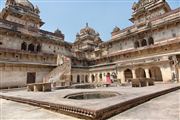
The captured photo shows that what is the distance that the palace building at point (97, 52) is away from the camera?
61.1ft

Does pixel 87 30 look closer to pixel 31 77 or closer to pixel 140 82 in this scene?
pixel 31 77

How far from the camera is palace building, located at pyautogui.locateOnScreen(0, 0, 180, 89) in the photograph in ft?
61.1

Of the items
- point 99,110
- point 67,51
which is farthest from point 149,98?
point 67,51

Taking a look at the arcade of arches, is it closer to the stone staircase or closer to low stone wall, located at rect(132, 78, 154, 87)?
low stone wall, located at rect(132, 78, 154, 87)

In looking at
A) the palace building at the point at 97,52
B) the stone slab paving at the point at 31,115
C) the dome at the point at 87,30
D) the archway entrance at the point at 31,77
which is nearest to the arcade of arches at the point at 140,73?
the palace building at the point at 97,52

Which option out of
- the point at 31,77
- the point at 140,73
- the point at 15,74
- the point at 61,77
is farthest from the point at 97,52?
the point at 15,74

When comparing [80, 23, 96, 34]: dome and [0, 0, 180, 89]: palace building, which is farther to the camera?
[80, 23, 96, 34]: dome

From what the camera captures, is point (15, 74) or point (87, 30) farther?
point (87, 30)

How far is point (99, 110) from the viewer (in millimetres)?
4133

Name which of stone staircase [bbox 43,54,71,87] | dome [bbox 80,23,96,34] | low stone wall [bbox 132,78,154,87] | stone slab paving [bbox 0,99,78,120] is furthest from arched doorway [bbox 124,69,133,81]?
dome [bbox 80,23,96,34]

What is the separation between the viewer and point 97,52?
1325 inches

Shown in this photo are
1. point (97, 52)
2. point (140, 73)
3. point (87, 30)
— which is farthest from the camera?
point (87, 30)

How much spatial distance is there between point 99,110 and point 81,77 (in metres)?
24.3

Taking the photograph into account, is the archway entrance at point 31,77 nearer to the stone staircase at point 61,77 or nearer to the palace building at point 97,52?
the palace building at point 97,52
